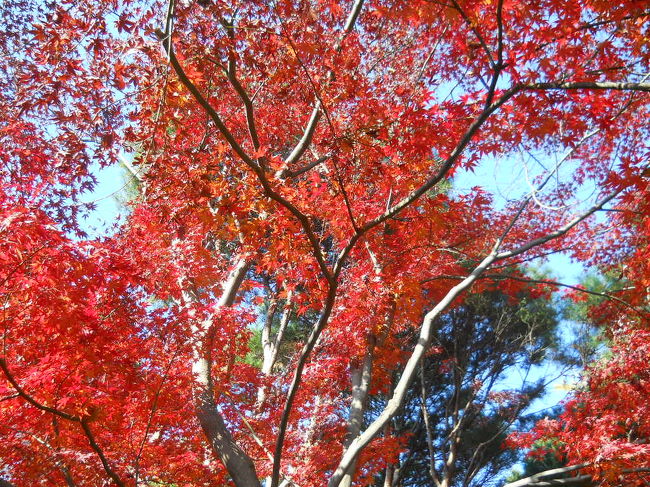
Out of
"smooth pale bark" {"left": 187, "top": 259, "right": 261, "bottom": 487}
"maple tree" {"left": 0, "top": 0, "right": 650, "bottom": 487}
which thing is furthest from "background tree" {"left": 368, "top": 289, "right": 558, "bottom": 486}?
"smooth pale bark" {"left": 187, "top": 259, "right": 261, "bottom": 487}

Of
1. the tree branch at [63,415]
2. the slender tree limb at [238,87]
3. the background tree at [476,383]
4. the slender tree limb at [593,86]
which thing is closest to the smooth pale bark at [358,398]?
the tree branch at [63,415]

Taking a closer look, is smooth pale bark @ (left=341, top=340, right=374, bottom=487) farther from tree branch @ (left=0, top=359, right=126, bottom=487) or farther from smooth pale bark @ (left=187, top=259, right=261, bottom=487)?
tree branch @ (left=0, top=359, right=126, bottom=487)

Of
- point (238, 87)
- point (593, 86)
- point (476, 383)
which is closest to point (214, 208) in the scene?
point (238, 87)

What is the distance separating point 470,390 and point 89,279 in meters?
11.0

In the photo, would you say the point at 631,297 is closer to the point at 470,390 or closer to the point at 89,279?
the point at 89,279

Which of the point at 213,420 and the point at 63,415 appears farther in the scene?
the point at 213,420

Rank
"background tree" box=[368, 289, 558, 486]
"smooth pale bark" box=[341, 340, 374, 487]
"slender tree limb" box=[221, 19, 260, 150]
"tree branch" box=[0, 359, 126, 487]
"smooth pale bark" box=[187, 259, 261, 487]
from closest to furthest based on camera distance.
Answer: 1. "tree branch" box=[0, 359, 126, 487]
2. "slender tree limb" box=[221, 19, 260, 150]
3. "smooth pale bark" box=[187, 259, 261, 487]
4. "smooth pale bark" box=[341, 340, 374, 487]
5. "background tree" box=[368, 289, 558, 486]

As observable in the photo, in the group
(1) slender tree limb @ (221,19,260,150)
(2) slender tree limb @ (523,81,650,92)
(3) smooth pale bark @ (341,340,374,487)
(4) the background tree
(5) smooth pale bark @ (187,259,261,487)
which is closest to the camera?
(2) slender tree limb @ (523,81,650,92)

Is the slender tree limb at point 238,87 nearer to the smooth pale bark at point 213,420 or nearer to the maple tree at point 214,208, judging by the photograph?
the maple tree at point 214,208

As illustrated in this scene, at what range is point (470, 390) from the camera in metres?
13.2

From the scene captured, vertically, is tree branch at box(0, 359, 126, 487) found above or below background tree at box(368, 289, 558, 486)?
below

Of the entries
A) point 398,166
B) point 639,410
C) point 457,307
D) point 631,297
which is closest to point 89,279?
point 398,166

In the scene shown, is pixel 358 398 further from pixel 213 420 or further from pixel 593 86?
pixel 593 86

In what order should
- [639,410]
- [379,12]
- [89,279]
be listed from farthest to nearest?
[639,410] < [379,12] < [89,279]
